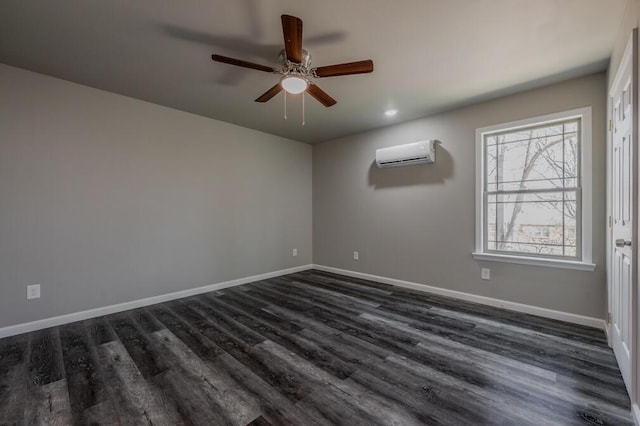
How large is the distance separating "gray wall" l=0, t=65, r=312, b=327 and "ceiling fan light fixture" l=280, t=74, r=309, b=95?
79.8 inches

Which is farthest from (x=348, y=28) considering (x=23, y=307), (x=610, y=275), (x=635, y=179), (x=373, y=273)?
(x=23, y=307)

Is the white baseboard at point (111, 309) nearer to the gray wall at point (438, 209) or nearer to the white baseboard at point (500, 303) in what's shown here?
the gray wall at point (438, 209)

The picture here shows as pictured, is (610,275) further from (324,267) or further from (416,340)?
(324,267)

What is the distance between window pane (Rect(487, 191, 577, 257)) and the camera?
287 centimetres

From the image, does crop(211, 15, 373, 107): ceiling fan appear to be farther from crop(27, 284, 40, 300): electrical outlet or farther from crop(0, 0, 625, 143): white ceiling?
crop(27, 284, 40, 300): electrical outlet

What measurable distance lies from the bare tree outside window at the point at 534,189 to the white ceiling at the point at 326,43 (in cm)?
58

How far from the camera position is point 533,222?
3.09 metres

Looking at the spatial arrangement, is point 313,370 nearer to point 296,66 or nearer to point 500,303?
point 296,66

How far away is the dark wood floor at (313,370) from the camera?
155cm

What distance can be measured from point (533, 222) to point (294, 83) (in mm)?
2958

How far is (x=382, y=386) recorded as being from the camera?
5.85ft

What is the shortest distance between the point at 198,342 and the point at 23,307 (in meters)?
1.75

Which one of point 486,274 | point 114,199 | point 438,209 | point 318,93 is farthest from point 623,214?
point 114,199

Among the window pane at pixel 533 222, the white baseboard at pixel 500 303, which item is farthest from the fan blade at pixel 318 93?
the white baseboard at pixel 500 303
